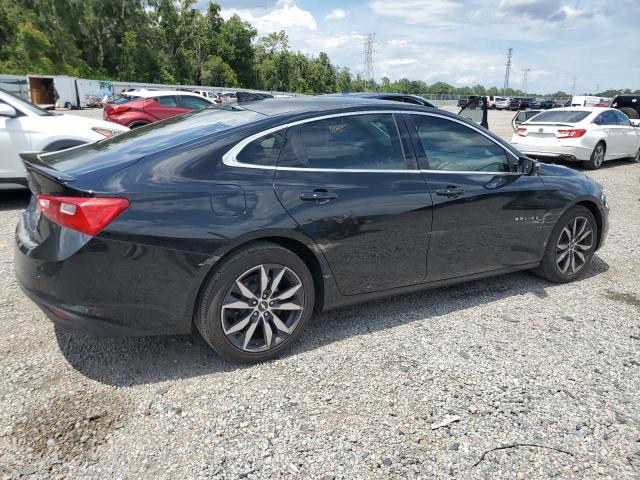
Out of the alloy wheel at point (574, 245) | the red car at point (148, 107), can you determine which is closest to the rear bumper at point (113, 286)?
the alloy wheel at point (574, 245)

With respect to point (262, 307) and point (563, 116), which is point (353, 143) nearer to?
point (262, 307)

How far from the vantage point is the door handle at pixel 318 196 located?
3.07 m

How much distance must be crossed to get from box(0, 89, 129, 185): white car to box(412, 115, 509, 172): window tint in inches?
189

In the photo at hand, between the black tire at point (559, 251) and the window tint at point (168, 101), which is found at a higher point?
the window tint at point (168, 101)

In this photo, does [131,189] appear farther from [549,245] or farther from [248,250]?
[549,245]

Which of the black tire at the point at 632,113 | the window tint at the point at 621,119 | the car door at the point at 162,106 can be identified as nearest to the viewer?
the window tint at the point at 621,119

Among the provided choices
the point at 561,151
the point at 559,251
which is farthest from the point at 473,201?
the point at 561,151

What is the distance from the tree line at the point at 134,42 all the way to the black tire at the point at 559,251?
2439 inches

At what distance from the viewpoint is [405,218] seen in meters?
3.45

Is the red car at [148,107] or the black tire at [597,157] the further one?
the red car at [148,107]

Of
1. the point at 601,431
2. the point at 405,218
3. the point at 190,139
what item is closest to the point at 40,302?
the point at 190,139

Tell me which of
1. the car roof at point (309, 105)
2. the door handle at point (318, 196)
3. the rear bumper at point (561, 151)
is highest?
the car roof at point (309, 105)

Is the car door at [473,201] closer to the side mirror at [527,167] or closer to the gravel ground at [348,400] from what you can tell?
the side mirror at [527,167]

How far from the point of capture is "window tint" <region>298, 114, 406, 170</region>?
3230 millimetres
